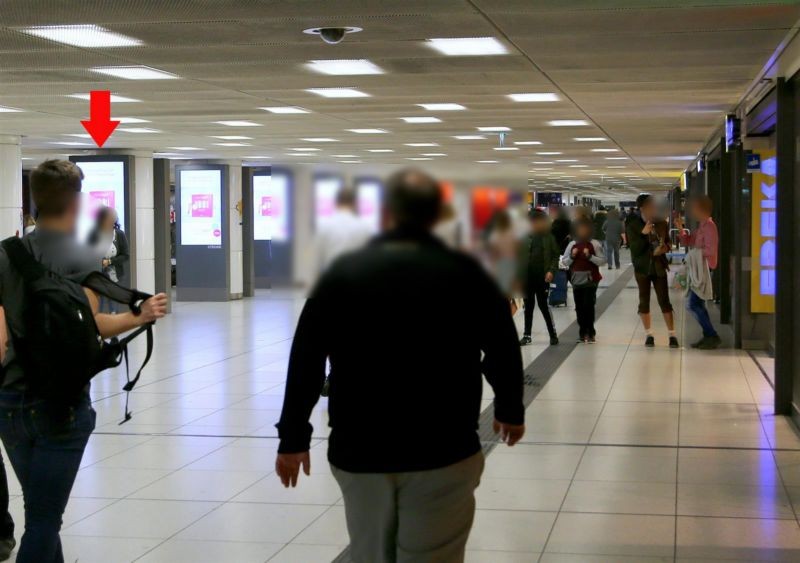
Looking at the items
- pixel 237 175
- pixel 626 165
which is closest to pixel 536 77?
pixel 237 175

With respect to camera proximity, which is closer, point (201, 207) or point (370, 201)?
point (370, 201)

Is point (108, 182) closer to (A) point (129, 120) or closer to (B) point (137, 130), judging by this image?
(B) point (137, 130)

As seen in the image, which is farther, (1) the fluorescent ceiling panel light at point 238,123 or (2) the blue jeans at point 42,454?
(1) the fluorescent ceiling panel light at point 238,123

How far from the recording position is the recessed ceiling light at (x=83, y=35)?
7.47 metres

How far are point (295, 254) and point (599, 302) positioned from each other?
63.7 feet

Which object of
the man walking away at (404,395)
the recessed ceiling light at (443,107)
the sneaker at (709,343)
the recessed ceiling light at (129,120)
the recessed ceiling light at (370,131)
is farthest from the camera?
the recessed ceiling light at (370,131)

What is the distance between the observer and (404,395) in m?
2.83

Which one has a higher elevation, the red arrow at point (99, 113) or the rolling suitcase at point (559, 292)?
the red arrow at point (99, 113)

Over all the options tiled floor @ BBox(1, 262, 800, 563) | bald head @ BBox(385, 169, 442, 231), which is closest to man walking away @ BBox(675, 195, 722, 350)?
tiled floor @ BBox(1, 262, 800, 563)

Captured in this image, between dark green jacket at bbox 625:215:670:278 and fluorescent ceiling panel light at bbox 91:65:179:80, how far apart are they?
20.3 ft

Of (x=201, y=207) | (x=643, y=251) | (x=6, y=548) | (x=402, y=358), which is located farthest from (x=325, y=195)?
(x=201, y=207)

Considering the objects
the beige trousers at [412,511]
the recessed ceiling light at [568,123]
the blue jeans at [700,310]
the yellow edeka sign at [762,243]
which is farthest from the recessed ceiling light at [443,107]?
the beige trousers at [412,511]

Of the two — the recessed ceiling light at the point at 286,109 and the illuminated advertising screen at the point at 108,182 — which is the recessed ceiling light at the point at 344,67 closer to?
the recessed ceiling light at the point at 286,109

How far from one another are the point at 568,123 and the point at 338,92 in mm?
4714
